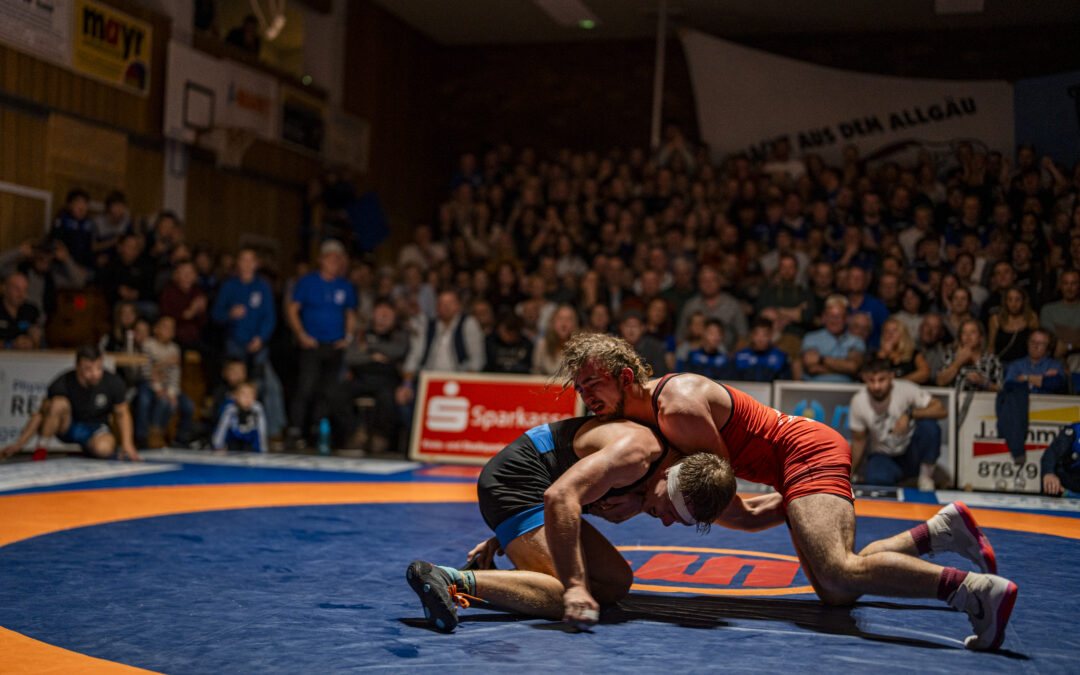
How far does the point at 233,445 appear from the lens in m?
9.49

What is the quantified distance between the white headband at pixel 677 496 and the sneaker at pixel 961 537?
0.94 m

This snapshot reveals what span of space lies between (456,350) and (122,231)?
3784 mm

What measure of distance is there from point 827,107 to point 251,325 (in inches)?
325

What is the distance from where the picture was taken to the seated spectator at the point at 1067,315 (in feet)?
27.2

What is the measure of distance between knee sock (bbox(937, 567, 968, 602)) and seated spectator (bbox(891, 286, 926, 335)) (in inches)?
229

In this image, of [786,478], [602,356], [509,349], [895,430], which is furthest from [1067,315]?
[602,356]

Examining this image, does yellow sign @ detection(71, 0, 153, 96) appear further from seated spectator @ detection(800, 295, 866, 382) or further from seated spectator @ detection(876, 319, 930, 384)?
seated spectator @ detection(876, 319, 930, 384)

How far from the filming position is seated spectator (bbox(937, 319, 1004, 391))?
26.5ft

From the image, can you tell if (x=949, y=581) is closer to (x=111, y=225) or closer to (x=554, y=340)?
(x=554, y=340)

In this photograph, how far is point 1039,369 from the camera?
7918mm

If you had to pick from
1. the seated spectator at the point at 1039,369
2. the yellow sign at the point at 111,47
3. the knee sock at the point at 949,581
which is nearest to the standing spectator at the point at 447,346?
the yellow sign at the point at 111,47

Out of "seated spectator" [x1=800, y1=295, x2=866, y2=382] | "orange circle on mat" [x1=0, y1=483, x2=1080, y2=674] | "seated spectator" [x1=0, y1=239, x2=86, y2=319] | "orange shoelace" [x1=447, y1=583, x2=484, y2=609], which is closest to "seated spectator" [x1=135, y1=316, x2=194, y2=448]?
"seated spectator" [x1=0, y1=239, x2=86, y2=319]

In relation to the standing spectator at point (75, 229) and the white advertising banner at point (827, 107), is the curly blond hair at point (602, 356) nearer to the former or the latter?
the standing spectator at point (75, 229)

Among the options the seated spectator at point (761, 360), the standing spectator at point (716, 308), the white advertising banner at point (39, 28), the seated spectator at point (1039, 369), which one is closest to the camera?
the seated spectator at point (1039, 369)
